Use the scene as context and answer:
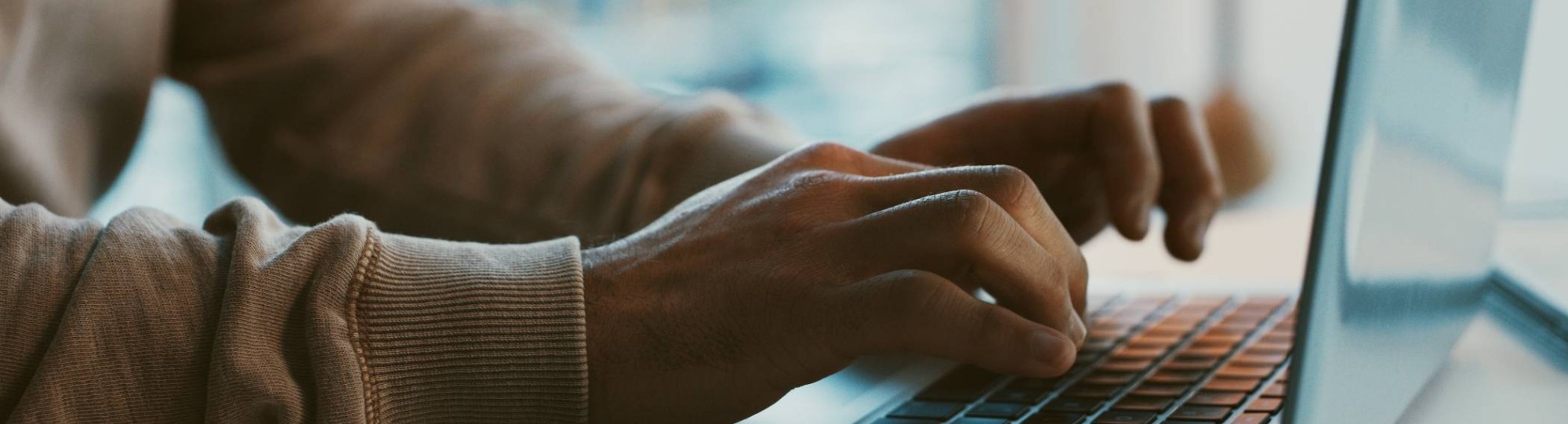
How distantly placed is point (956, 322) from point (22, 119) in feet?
1.92

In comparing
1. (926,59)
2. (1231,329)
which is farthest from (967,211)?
(926,59)

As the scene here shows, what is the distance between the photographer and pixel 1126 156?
69 cm

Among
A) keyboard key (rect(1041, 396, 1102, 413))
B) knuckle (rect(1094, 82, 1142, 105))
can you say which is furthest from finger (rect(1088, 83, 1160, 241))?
keyboard key (rect(1041, 396, 1102, 413))

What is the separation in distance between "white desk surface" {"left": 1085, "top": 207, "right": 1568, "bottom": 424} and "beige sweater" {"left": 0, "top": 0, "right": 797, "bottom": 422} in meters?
0.29

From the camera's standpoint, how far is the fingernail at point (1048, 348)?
44 cm

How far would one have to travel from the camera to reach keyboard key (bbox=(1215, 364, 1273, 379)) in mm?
519

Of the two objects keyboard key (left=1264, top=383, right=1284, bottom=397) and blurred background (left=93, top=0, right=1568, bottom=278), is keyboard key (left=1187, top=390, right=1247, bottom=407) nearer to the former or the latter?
keyboard key (left=1264, top=383, right=1284, bottom=397)

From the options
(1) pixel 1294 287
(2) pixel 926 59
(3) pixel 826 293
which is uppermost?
(3) pixel 826 293

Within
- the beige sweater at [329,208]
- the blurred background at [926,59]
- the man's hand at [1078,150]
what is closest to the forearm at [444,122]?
the beige sweater at [329,208]

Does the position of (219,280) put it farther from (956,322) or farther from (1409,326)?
(1409,326)

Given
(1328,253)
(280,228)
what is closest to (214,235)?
(280,228)

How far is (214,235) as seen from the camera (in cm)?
48

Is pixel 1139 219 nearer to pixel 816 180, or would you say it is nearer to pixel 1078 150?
pixel 1078 150

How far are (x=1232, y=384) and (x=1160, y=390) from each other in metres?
0.03
